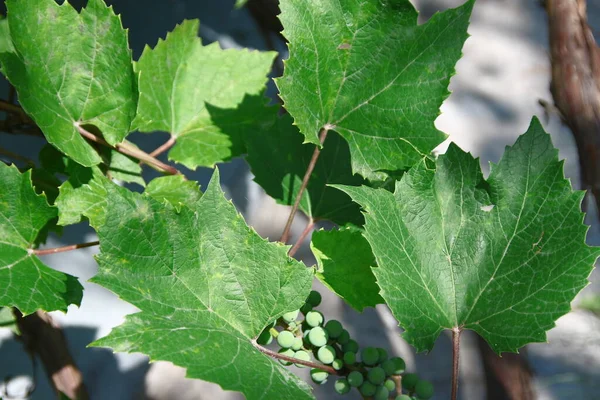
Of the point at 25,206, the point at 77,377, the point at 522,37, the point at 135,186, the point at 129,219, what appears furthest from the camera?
the point at 522,37

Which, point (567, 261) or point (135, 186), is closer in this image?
point (567, 261)

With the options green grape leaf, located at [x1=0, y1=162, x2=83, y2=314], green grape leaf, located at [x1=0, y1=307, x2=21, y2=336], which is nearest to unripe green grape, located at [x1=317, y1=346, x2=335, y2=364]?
green grape leaf, located at [x1=0, y1=162, x2=83, y2=314]

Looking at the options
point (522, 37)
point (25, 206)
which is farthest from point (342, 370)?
point (522, 37)

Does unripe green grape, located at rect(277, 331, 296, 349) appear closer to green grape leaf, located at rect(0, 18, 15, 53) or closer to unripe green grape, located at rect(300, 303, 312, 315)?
unripe green grape, located at rect(300, 303, 312, 315)

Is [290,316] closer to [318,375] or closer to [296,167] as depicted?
[318,375]

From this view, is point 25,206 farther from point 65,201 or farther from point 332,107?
point 332,107

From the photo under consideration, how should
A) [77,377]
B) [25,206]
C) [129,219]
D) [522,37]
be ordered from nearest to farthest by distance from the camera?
[129,219]
[25,206]
[77,377]
[522,37]
